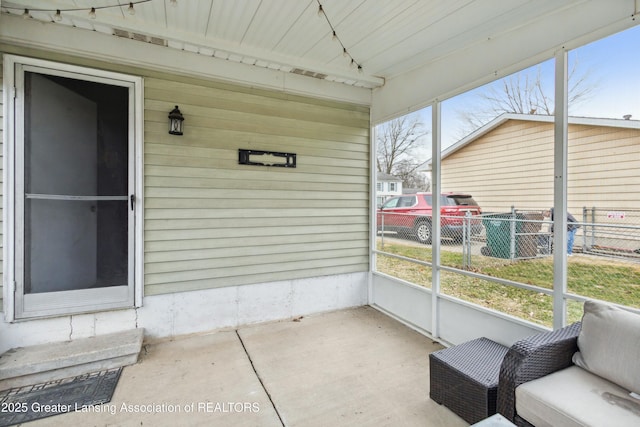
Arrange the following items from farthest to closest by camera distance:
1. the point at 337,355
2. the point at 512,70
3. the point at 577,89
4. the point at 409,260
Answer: the point at 409,260 < the point at 337,355 < the point at 512,70 < the point at 577,89

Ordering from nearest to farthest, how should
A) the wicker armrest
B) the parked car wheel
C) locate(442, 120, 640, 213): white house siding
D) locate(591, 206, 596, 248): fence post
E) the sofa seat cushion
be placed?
the sofa seat cushion < the wicker armrest < locate(442, 120, 640, 213): white house siding < locate(591, 206, 596, 248): fence post < the parked car wheel

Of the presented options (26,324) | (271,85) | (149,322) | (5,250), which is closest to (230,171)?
(271,85)

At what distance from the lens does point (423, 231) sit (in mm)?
3531

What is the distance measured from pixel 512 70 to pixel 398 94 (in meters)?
1.37

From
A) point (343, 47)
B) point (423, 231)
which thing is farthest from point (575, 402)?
point (343, 47)

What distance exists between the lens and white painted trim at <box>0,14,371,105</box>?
266cm

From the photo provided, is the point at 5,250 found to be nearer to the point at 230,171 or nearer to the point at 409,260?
the point at 230,171

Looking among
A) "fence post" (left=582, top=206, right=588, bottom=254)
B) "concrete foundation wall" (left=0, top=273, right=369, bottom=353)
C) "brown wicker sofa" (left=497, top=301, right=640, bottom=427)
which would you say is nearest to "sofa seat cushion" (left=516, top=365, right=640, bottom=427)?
"brown wicker sofa" (left=497, top=301, right=640, bottom=427)

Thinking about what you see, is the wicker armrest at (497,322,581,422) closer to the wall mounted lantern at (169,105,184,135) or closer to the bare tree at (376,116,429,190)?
the bare tree at (376,116,429,190)

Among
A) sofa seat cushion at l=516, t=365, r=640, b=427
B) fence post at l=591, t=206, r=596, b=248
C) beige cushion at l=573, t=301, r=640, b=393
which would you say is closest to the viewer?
sofa seat cushion at l=516, t=365, r=640, b=427

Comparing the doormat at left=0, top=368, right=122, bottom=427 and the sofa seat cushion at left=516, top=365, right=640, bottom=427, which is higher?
the sofa seat cushion at left=516, top=365, right=640, bottom=427

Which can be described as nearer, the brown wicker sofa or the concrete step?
the brown wicker sofa

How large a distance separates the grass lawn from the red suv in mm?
207

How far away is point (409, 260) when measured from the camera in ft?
12.2
